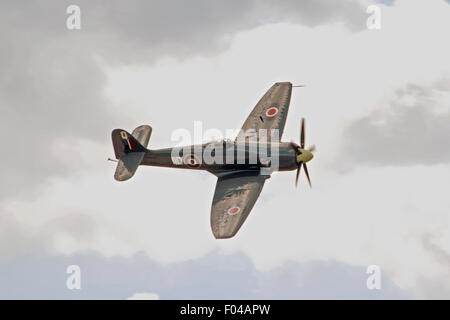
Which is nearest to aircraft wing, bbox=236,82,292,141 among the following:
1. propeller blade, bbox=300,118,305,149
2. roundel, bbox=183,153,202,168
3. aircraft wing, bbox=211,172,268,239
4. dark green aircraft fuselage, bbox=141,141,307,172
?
dark green aircraft fuselage, bbox=141,141,307,172

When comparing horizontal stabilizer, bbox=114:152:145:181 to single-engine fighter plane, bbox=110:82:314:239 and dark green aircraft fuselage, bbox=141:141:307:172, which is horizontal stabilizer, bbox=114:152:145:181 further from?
dark green aircraft fuselage, bbox=141:141:307:172

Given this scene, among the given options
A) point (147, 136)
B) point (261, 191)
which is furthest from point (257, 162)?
point (147, 136)

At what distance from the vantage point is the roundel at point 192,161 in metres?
35.1

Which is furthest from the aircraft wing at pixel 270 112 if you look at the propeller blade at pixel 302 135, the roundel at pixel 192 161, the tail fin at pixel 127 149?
the tail fin at pixel 127 149

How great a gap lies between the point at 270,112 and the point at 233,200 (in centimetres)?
711

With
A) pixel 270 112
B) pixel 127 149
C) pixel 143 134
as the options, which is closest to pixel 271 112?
pixel 270 112

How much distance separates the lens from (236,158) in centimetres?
3391

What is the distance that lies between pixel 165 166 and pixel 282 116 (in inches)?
277

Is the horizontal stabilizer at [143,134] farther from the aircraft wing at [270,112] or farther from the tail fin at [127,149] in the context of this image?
the aircraft wing at [270,112]

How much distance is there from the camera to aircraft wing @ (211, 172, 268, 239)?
3042 cm

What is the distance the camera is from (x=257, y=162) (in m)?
33.6

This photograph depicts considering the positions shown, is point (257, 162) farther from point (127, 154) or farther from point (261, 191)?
point (127, 154)

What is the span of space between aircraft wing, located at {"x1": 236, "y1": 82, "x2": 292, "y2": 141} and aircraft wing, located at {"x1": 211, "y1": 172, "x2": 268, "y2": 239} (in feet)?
9.95

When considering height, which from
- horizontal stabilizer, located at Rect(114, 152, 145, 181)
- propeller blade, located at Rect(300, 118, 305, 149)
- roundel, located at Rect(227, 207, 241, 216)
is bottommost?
roundel, located at Rect(227, 207, 241, 216)
